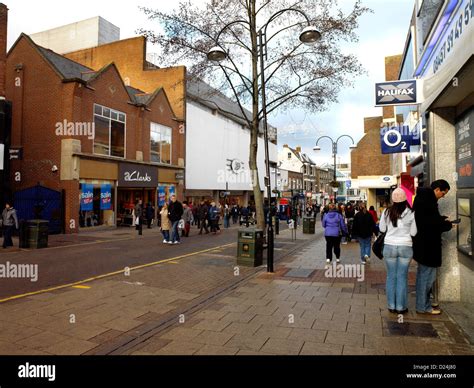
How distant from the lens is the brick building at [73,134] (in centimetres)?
1886

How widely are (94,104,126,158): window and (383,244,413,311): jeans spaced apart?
18975 mm

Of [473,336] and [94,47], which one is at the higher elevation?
[94,47]

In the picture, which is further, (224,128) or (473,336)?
(224,128)

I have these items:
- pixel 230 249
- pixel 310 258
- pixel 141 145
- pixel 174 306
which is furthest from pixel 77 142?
pixel 174 306

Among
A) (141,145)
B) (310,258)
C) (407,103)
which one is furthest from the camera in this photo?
(141,145)

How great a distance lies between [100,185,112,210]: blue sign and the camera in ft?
68.2

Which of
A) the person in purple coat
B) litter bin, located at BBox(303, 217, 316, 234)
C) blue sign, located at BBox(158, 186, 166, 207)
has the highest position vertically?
blue sign, located at BBox(158, 186, 166, 207)

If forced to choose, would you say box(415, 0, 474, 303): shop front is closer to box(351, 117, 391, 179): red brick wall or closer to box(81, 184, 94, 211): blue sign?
box(81, 184, 94, 211): blue sign

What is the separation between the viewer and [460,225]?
5324 mm

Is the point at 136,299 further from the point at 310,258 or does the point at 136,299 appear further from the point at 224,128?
the point at 224,128

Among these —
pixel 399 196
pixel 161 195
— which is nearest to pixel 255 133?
pixel 399 196

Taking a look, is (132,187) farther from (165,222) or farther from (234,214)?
(165,222)

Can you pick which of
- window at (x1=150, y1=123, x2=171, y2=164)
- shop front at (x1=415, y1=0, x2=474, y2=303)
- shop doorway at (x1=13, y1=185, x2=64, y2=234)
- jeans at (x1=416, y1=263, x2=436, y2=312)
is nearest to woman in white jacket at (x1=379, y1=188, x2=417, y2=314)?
jeans at (x1=416, y1=263, x2=436, y2=312)
